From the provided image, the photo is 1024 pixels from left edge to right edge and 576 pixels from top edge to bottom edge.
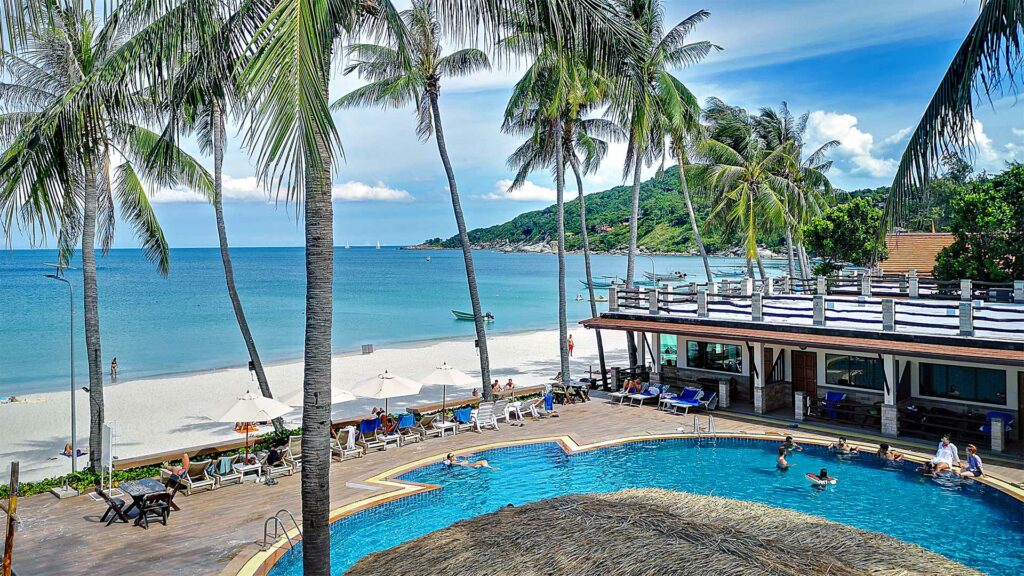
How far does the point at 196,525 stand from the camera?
42.1 feet

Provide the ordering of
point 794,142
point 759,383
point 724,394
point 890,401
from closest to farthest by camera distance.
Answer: point 890,401 → point 759,383 → point 724,394 → point 794,142

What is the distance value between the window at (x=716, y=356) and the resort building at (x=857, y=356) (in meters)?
0.03

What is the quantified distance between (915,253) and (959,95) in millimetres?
38295

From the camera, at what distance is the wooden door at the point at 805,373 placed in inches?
821

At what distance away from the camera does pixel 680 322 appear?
2192cm

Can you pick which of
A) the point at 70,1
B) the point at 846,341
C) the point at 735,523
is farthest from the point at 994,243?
the point at 70,1

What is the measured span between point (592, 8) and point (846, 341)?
14335 mm

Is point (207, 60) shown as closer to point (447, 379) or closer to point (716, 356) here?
point (447, 379)

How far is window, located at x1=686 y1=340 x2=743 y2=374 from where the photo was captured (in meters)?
22.4

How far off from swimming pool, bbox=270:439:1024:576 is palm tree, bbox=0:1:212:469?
264 inches

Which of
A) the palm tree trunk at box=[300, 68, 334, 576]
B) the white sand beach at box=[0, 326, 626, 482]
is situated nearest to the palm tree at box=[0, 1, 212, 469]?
the palm tree trunk at box=[300, 68, 334, 576]

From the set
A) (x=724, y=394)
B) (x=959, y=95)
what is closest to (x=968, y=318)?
(x=724, y=394)

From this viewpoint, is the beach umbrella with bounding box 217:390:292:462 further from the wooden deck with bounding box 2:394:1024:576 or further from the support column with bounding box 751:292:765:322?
the support column with bounding box 751:292:765:322

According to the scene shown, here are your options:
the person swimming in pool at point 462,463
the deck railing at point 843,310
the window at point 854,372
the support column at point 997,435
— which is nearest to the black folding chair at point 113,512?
the person swimming in pool at point 462,463
